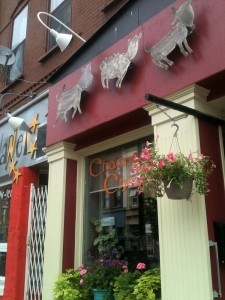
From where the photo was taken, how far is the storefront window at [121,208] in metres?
4.99

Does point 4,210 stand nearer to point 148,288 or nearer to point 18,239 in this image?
point 18,239

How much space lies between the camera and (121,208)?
545 cm

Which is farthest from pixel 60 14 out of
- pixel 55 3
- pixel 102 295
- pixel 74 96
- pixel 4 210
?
pixel 102 295

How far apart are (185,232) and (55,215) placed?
2.55m

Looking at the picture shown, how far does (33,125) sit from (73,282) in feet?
10.7

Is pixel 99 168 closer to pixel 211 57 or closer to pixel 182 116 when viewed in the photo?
pixel 182 116

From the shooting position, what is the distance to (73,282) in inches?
207

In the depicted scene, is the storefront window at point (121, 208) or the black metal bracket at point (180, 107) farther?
the storefront window at point (121, 208)

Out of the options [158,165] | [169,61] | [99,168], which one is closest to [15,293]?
[99,168]

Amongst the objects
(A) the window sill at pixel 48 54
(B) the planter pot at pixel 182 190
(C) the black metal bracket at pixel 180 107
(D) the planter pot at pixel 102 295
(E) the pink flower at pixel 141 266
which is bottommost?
(D) the planter pot at pixel 102 295

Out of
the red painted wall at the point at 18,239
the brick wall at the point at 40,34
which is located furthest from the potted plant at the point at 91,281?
the brick wall at the point at 40,34

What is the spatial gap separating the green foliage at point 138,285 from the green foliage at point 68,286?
27.1 inches

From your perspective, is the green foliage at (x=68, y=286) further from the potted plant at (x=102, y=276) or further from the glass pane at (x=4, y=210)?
the glass pane at (x=4, y=210)

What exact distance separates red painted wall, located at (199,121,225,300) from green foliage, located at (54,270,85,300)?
2173 mm
